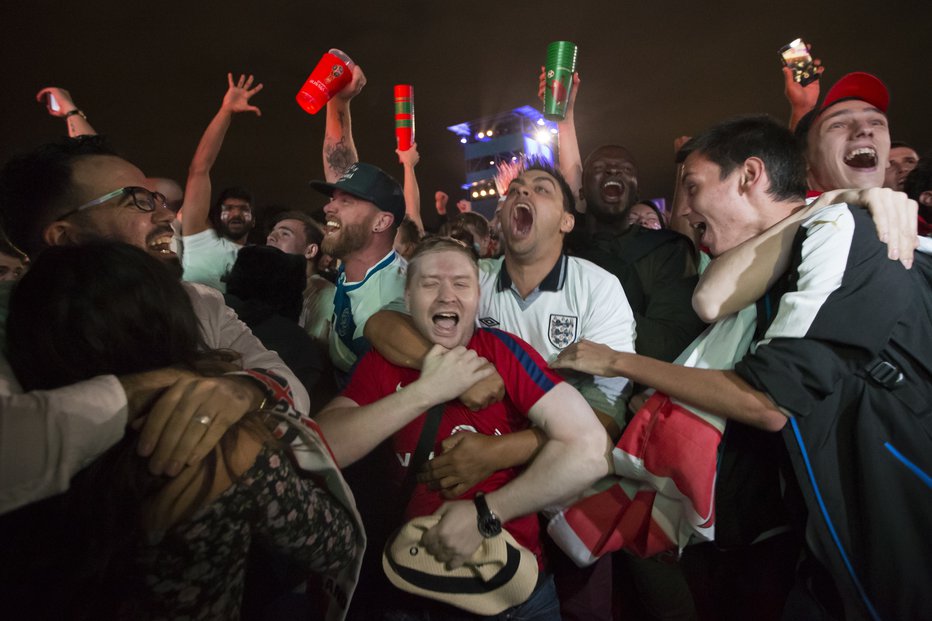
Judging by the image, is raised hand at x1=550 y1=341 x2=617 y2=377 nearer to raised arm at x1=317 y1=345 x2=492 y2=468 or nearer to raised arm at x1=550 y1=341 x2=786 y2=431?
raised arm at x1=550 y1=341 x2=786 y2=431

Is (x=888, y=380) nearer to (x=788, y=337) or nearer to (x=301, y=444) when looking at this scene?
(x=788, y=337)

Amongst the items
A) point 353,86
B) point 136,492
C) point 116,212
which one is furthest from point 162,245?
point 353,86

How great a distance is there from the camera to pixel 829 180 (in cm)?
248

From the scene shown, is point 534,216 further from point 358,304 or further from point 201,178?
point 201,178

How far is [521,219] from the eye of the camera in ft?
9.68

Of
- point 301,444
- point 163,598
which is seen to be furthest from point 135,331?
point 163,598

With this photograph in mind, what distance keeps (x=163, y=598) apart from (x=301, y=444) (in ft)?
1.51

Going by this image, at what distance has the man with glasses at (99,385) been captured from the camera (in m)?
0.96

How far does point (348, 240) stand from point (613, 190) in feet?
7.39

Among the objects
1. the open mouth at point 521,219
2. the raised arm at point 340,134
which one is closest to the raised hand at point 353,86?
the raised arm at point 340,134

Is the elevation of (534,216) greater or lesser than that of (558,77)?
→ lesser

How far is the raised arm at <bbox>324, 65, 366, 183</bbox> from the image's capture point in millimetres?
4648

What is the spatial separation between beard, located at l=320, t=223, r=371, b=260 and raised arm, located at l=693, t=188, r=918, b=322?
245 cm

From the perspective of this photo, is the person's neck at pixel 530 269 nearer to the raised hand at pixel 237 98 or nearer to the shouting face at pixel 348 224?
the shouting face at pixel 348 224
